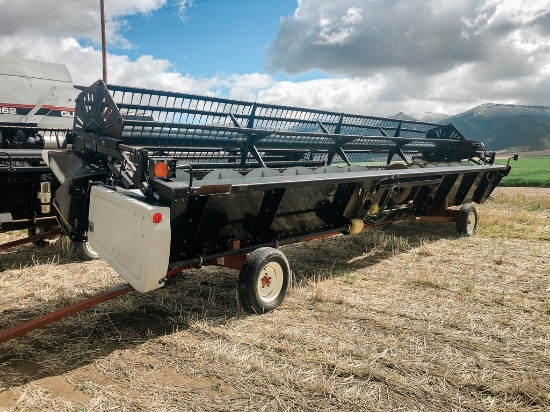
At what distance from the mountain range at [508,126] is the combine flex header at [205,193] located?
13416 cm

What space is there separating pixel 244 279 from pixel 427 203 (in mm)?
3835

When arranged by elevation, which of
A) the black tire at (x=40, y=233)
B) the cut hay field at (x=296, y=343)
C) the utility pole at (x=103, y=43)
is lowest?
the cut hay field at (x=296, y=343)

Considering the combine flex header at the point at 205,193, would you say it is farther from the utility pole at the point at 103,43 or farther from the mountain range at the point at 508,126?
the mountain range at the point at 508,126

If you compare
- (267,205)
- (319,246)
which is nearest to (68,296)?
(267,205)

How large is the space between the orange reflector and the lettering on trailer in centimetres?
566

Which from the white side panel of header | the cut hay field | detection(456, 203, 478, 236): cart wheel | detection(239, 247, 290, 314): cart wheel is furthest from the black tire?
detection(456, 203, 478, 236): cart wheel

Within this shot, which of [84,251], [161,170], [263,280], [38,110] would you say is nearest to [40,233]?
[84,251]

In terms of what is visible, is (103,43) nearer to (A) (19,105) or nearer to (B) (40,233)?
(A) (19,105)

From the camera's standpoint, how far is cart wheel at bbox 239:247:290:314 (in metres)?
3.41

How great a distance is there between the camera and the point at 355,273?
4.83m

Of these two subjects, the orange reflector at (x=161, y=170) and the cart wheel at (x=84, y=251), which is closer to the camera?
the orange reflector at (x=161, y=170)

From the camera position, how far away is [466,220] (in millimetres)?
6629

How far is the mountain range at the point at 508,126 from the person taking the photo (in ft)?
438

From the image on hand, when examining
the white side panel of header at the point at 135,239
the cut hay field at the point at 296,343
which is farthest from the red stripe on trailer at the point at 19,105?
the white side panel of header at the point at 135,239
